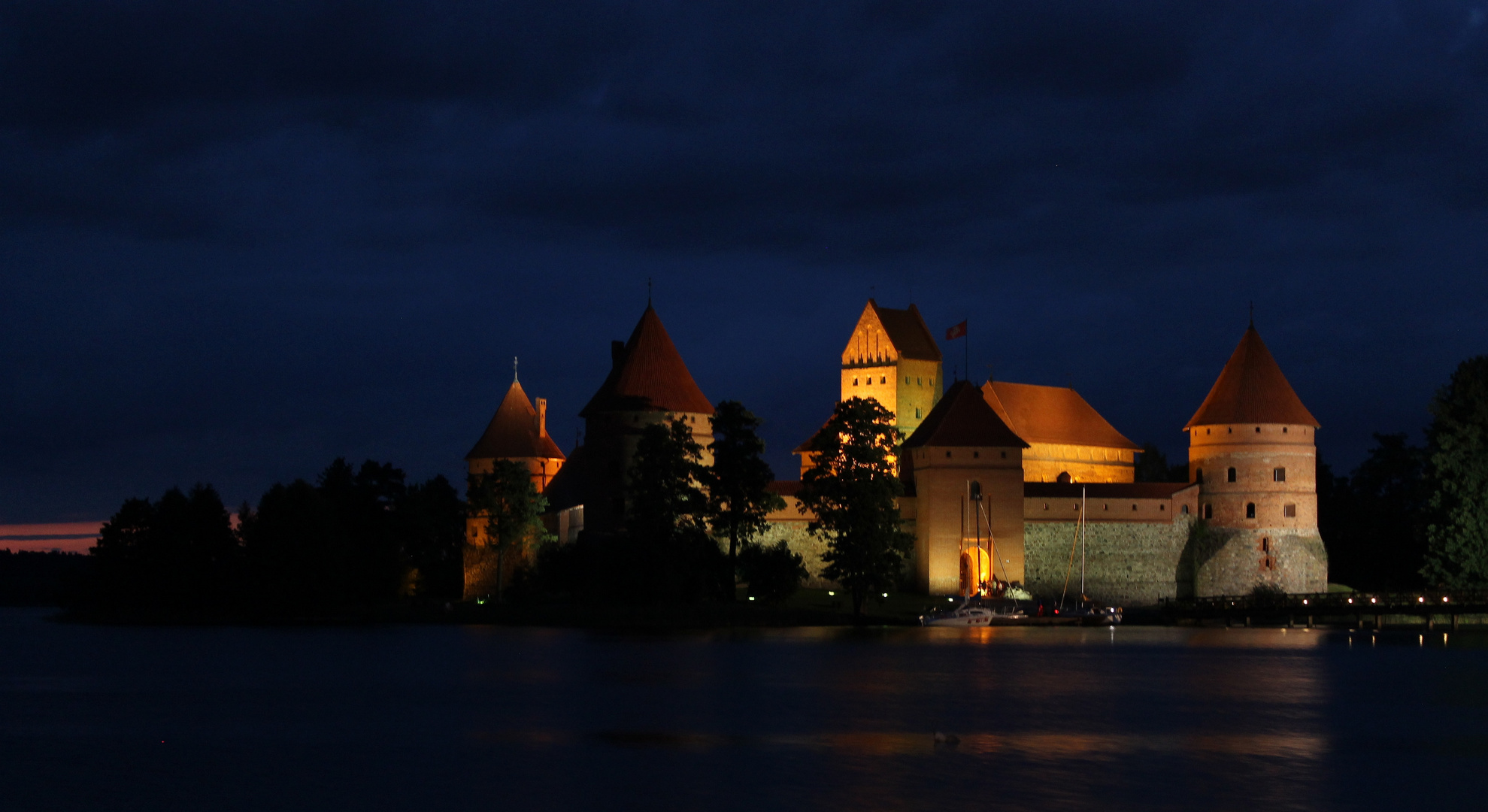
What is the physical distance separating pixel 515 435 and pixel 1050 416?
1971 centimetres

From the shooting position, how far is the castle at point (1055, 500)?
52.8 m

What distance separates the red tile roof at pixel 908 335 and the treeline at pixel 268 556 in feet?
Answer: 65.7

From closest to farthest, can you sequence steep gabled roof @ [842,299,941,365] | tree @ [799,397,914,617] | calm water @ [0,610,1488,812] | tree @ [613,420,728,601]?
calm water @ [0,610,1488,812]
tree @ [613,420,728,601]
tree @ [799,397,914,617]
steep gabled roof @ [842,299,941,365]

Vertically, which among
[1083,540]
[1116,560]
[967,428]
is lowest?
[1116,560]

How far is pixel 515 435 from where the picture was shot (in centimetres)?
6247

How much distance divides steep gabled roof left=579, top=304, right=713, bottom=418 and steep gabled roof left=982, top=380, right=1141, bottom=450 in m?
13.4

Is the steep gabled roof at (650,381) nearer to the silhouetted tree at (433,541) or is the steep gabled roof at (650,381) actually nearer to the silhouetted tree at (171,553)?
the silhouetted tree at (433,541)

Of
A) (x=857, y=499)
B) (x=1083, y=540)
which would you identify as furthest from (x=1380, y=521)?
(x=857, y=499)

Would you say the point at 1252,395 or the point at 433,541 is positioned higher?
the point at 1252,395

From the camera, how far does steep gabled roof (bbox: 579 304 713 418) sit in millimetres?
52375

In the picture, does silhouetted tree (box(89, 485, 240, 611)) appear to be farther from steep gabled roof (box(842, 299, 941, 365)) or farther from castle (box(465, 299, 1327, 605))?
steep gabled roof (box(842, 299, 941, 365))

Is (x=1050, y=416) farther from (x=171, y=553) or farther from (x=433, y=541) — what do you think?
(x=171, y=553)

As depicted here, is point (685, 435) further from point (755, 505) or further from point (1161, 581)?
point (1161, 581)

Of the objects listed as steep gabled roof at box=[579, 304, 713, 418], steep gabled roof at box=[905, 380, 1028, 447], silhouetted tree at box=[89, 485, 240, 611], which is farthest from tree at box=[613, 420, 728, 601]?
silhouetted tree at box=[89, 485, 240, 611]
